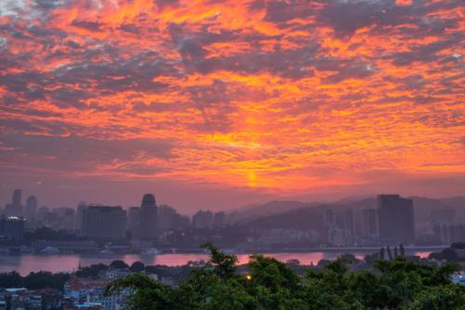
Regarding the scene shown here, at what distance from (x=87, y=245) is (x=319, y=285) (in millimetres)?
102442

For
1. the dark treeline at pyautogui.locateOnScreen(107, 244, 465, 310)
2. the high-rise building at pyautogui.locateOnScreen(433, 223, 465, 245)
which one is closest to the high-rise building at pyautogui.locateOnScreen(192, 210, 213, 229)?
the high-rise building at pyautogui.locateOnScreen(433, 223, 465, 245)

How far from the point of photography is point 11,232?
101312 mm

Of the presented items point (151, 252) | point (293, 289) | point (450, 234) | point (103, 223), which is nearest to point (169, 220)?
point (103, 223)

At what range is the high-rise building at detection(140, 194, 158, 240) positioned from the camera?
127 meters

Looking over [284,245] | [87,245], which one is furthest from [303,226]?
[87,245]

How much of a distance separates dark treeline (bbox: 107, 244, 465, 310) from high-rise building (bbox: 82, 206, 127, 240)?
118574mm

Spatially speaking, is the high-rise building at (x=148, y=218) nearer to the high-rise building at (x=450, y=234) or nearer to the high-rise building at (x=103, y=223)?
the high-rise building at (x=103, y=223)

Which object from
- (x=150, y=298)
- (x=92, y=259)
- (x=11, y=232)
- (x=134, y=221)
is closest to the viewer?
(x=150, y=298)

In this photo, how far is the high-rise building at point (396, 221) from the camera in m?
123

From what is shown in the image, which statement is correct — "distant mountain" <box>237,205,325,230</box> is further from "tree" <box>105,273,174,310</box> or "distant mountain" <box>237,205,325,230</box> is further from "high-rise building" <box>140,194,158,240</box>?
"tree" <box>105,273,174,310</box>

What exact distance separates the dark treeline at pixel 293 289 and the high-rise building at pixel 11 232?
107m

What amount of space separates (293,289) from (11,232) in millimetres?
108302

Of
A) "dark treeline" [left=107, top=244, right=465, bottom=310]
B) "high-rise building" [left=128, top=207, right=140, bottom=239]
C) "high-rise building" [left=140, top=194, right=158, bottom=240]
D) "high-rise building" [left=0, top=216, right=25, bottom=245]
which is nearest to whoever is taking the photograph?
"dark treeline" [left=107, top=244, right=465, bottom=310]

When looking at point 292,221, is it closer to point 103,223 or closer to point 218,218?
point 218,218
